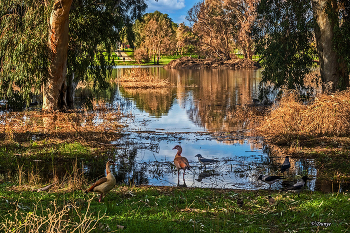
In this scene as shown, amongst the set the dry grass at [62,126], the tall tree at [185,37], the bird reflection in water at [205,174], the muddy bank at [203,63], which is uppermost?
the tall tree at [185,37]

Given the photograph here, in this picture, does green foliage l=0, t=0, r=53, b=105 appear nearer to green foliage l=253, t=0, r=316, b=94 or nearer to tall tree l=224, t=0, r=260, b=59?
green foliage l=253, t=0, r=316, b=94


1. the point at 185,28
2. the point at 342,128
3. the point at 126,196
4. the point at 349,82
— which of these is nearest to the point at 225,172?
the point at 126,196

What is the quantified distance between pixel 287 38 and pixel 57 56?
994 centimetres

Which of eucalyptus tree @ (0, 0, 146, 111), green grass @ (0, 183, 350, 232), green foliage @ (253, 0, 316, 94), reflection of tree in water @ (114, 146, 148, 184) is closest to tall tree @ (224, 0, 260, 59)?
green foliage @ (253, 0, 316, 94)

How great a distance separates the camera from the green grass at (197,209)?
5.55m

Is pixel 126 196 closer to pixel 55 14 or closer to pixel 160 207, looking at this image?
pixel 160 207

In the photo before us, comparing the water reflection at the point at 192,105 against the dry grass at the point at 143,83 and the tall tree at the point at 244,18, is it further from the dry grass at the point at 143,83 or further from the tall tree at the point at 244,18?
the tall tree at the point at 244,18

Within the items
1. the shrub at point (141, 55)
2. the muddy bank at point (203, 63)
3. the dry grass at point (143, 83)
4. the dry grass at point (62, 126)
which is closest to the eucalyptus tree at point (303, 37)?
the dry grass at point (62, 126)

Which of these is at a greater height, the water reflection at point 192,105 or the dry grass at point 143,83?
the dry grass at point 143,83

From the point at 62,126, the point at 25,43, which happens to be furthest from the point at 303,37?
the point at 25,43

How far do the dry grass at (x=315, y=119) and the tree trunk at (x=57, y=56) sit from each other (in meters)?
8.78

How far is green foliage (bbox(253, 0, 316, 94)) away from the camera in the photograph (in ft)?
58.9

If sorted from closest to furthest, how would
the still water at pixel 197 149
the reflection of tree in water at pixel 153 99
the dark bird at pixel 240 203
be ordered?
the dark bird at pixel 240 203
the still water at pixel 197 149
the reflection of tree in water at pixel 153 99

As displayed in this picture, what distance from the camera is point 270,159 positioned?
34.7ft
